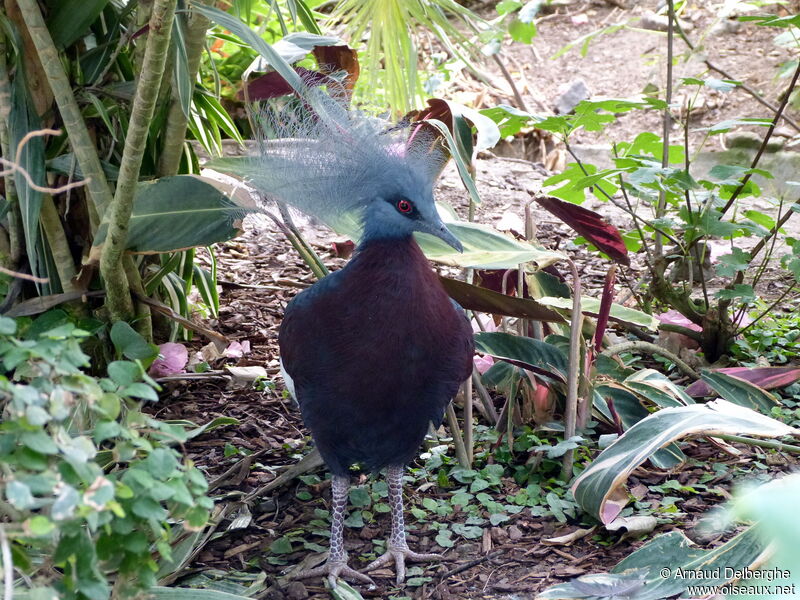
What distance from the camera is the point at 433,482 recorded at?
2.90 meters

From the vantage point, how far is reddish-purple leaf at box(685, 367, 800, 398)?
304 centimetres

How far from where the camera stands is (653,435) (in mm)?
2223

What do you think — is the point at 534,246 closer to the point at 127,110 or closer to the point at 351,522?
the point at 351,522

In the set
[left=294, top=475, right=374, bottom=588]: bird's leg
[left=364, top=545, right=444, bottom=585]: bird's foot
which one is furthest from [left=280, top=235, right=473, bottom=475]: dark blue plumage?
[left=364, top=545, right=444, bottom=585]: bird's foot

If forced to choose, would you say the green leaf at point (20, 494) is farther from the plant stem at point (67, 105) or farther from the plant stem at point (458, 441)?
the plant stem at point (458, 441)

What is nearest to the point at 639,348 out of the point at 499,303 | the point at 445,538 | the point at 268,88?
the point at 499,303

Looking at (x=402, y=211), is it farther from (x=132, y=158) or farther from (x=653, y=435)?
(x=653, y=435)

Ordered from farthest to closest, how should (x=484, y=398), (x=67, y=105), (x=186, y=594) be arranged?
(x=484, y=398), (x=67, y=105), (x=186, y=594)

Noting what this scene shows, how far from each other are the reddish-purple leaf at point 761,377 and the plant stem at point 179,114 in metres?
2.12

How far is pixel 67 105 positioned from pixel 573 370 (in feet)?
6.06

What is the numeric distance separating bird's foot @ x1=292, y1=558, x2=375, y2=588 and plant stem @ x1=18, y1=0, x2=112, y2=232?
1380mm

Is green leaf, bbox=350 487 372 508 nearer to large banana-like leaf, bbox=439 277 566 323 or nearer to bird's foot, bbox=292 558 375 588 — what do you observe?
bird's foot, bbox=292 558 375 588

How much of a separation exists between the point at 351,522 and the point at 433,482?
344 millimetres

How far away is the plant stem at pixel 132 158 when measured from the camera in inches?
81.7
